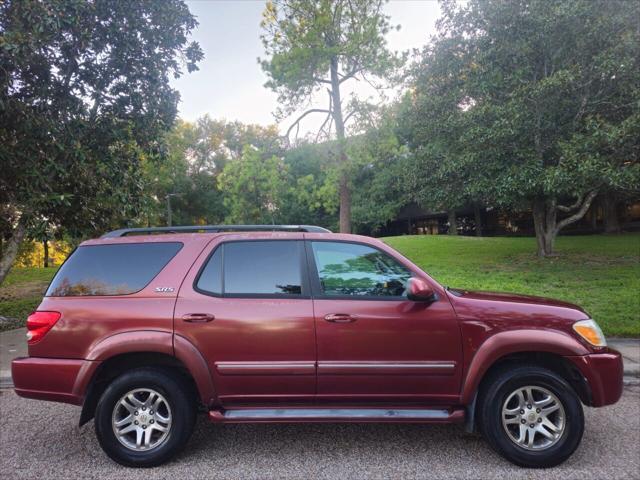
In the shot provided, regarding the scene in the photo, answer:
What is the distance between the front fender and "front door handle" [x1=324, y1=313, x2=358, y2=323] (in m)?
0.97

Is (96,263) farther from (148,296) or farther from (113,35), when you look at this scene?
(113,35)

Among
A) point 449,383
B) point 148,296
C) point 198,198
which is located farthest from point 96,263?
point 198,198

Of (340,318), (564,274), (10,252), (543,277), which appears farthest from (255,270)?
(564,274)

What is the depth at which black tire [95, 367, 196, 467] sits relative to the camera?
3.23m

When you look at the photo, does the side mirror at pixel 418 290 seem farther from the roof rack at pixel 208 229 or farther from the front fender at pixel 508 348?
the roof rack at pixel 208 229

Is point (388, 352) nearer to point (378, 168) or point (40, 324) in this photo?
point (40, 324)

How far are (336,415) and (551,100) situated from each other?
12515mm

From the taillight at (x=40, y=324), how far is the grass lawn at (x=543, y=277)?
6663 millimetres

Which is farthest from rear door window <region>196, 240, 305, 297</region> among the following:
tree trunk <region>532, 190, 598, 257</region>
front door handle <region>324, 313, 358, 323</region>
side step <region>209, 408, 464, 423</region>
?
tree trunk <region>532, 190, 598, 257</region>

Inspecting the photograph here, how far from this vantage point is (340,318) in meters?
3.30

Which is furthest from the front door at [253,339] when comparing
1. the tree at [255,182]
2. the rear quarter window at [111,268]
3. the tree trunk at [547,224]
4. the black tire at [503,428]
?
the tree at [255,182]

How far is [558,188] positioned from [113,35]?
37.1 ft

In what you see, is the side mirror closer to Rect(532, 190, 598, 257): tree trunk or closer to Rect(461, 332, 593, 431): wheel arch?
Rect(461, 332, 593, 431): wheel arch

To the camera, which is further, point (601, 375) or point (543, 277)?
point (543, 277)
